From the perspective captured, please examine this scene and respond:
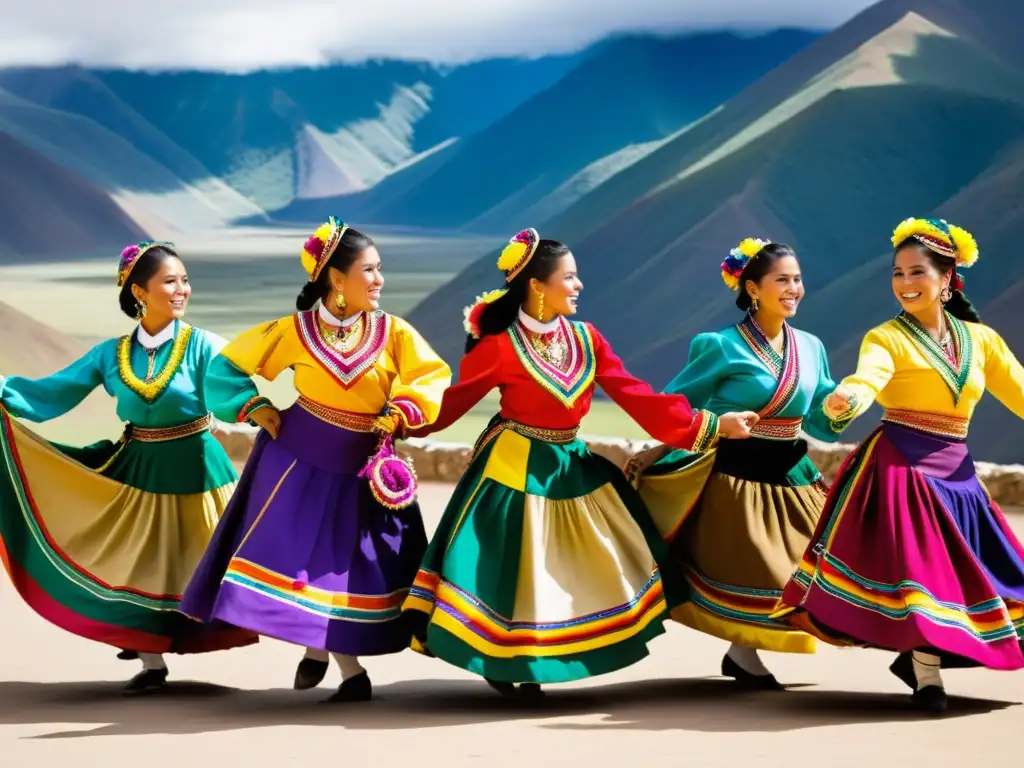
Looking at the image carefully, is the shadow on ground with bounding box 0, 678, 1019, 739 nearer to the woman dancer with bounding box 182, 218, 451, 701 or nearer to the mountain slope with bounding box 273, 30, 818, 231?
the woman dancer with bounding box 182, 218, 451, 701

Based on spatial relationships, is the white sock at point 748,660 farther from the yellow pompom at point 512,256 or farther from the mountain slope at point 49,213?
the mountain slope at point 49,213

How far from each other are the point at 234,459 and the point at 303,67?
28666 millimetres

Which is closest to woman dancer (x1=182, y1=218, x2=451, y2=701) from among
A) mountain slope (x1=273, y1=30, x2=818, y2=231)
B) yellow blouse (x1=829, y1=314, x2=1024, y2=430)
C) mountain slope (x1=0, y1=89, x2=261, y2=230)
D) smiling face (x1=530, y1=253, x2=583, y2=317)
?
smiling face (x1=530, y1=253, x2=583, y2=317)

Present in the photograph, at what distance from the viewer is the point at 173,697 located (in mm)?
4961

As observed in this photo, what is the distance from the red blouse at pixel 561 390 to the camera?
4.82 meters

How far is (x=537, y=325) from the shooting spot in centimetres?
489

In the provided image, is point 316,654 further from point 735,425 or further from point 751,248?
point 751,248

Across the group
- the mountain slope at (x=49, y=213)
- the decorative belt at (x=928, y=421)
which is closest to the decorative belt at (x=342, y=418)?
the decorative belt at (x=928, y=421)

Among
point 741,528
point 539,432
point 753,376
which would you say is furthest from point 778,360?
point 539,432

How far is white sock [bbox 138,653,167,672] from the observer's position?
5078 mm

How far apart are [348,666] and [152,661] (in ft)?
2.03

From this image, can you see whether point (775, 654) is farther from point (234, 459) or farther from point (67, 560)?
point (234, 459)

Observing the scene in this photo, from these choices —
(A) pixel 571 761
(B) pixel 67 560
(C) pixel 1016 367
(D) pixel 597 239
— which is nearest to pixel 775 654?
(C) pixel 1016 367

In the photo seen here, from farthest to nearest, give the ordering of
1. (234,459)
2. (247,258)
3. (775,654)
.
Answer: (247,258) < (234,459) < (775,654)
